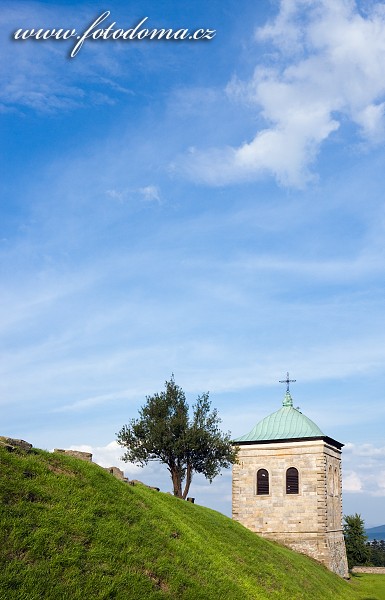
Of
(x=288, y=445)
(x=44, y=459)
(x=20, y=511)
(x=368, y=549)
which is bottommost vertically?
(x=368, y=549)

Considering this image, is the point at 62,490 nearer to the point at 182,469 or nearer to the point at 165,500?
the point at 165,500

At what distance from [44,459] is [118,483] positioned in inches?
126

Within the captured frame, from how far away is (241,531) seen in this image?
28.3m

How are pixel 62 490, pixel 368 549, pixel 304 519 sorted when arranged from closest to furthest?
pixel 62 490
pixel 304 519
pixel 368 549

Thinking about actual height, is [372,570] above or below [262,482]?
below

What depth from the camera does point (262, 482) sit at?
45.3 metres

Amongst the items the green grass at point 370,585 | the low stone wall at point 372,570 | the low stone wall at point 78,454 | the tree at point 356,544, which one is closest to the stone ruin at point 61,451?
the low stone wall at point 78,454

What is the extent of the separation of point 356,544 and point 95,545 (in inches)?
2396

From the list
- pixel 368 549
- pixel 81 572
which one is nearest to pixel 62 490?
pixel 81 572

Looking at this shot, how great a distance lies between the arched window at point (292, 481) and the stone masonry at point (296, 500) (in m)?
0.28

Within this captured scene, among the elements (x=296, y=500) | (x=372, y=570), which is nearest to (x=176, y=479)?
(x=296, y=500)

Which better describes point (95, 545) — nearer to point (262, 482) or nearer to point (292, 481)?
point (292, 481)

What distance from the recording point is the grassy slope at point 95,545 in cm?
1255

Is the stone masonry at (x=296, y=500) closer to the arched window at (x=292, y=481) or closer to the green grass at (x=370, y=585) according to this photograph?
the arched window at (x=292, y=481)
